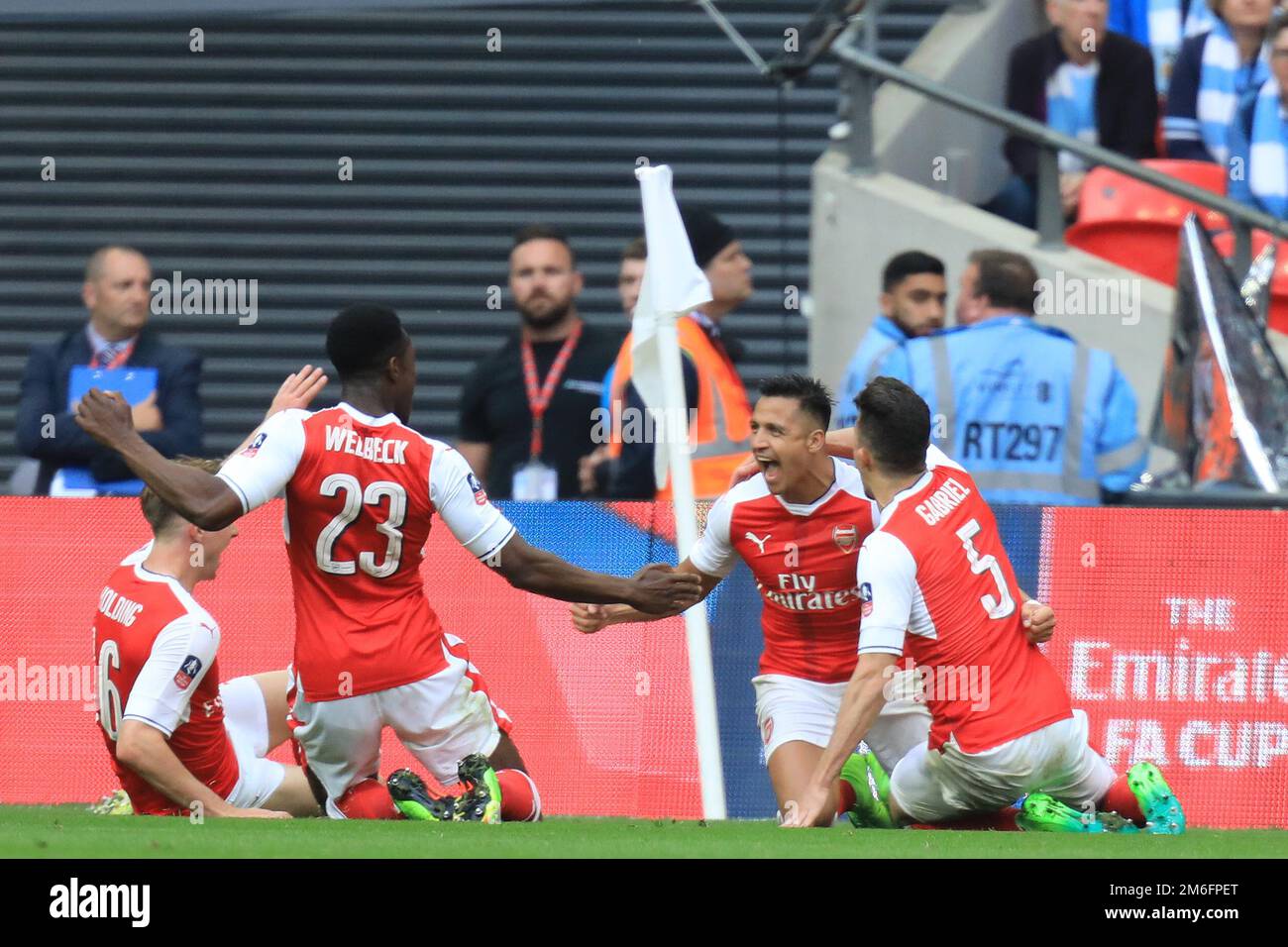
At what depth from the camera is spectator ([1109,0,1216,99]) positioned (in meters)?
12.4

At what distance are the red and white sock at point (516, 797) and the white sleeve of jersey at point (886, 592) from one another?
4.59ft

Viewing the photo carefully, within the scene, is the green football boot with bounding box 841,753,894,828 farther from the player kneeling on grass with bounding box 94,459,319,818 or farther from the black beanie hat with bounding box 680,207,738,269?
the black beanie hat with bounding box 680,207,738,269

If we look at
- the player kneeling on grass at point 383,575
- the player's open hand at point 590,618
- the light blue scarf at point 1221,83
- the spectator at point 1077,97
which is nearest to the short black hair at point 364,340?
the player kneeling on grass at point 383,575

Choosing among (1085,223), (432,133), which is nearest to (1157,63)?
(1085,223)

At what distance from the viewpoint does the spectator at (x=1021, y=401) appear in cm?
943

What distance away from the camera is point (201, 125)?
13086mm

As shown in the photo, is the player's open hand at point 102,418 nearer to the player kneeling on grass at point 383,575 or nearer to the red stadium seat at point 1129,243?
the player kneeling on grass at point 383,575

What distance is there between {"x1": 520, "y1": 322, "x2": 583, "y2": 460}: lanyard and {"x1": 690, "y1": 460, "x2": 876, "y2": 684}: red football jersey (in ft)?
6.24

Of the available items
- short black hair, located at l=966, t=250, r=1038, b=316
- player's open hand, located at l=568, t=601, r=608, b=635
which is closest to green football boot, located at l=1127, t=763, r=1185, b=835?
player's open hand, located at l=568, t=601, r=608, b=635

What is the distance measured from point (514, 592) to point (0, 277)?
17.1 ft

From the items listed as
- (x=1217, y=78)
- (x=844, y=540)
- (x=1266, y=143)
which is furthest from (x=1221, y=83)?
(x=844, y=540)
